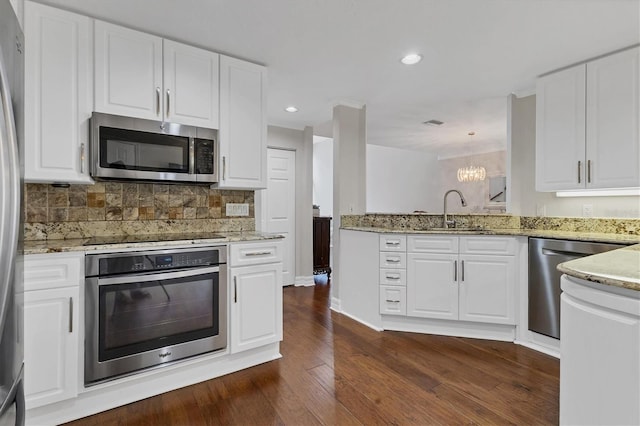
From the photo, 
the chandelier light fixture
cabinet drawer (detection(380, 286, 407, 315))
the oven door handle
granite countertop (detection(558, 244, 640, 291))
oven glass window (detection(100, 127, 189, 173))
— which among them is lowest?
cabinet drawer (detection(380, 286, 407, 315))

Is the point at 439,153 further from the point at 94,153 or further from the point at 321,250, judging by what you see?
the point at 94,153

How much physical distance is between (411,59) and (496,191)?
5.25 meters

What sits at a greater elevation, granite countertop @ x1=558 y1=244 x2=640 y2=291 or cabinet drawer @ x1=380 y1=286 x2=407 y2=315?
granite countertop @ x1=558 y1=244 x2=640 y2=291

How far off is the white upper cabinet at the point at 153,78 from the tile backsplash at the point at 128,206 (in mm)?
582

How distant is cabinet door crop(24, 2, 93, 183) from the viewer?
1.84 metres

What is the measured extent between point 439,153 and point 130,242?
6990mm

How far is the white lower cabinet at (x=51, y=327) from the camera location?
5.19 ft

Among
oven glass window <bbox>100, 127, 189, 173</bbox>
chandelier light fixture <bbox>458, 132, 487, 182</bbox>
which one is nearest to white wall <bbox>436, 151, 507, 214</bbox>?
chandelier light fixture <bbox>458, 132, 487, 182</bbox>

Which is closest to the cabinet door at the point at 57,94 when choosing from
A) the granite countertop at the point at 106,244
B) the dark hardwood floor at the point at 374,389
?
the granite countertop at the point at 106,244

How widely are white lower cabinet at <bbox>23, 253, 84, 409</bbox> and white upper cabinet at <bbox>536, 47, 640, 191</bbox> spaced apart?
142 inches

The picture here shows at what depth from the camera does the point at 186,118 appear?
91.4 inches

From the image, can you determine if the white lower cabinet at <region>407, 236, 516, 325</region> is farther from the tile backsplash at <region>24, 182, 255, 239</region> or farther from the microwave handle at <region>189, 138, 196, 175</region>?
the microwave handle at <region>189, 138, 196, 175</region>

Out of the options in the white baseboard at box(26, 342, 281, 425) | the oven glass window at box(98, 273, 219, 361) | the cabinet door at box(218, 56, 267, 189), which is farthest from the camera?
the cabinet door at box(218, 56, 267, 189)

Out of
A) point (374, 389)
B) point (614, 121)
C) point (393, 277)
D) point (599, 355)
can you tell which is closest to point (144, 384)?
point (374, 389)
